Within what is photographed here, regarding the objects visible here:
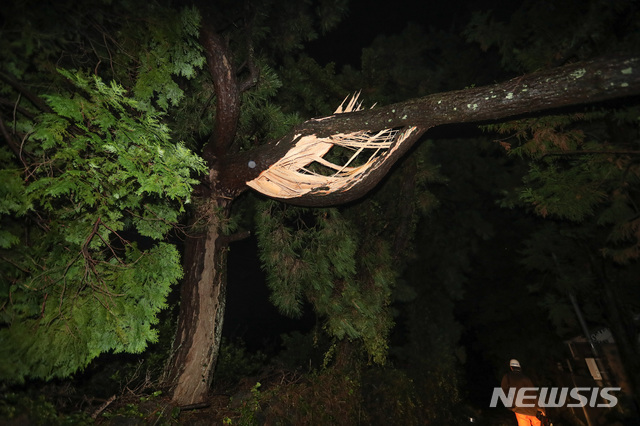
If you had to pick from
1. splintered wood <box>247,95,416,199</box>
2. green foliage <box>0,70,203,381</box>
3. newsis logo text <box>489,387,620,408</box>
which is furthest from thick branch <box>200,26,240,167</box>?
newsis logo text <box>489,387,620,408</box>

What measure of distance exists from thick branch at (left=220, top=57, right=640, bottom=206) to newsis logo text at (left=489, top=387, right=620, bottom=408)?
18.8ft

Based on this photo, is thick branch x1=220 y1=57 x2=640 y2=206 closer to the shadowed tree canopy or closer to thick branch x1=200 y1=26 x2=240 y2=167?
the shadowed tree canopy

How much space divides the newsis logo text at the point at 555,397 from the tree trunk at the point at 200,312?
582 cm

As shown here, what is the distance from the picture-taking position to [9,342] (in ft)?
7.02

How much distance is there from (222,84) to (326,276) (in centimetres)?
345

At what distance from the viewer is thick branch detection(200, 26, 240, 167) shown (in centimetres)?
376

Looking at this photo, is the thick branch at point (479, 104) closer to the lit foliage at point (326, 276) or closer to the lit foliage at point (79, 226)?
the lit foliage at point (326, 276)

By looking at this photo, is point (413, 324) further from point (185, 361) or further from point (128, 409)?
point (128, 409)

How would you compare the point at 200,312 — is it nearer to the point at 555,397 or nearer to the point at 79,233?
the point at 79,233

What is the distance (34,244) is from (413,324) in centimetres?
769

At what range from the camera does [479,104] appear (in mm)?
2598

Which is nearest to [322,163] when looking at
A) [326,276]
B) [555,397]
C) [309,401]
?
[326,276]

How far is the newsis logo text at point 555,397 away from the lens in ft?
19.1

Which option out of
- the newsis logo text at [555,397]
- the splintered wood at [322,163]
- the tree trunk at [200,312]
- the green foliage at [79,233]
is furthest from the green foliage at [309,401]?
the newsis logo text at [555,397]
